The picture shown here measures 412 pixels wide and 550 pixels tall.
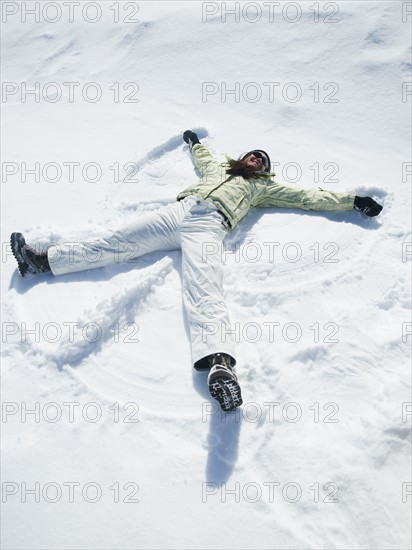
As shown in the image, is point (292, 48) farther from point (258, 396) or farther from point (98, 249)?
point (258, 396)

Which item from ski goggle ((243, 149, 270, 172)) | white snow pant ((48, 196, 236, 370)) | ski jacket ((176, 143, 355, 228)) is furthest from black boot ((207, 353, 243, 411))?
ski goggle ((243, 149, 270, 172))

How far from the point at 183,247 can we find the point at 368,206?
71.3 inches

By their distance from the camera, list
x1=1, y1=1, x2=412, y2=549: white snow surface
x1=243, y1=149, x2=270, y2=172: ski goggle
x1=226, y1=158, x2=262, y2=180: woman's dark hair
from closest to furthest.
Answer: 1. x1=1, y1=1, x2=412, y2=549: white snow surface
2. x1=226, y1=158, x2=262, y2=180: woman's dark hair
3. x1=243, y1=149, x2=270, y2=172: ski goggle

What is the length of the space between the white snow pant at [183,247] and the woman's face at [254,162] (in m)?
0.71

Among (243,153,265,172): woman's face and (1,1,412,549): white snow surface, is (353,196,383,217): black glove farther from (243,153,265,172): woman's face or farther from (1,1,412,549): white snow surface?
(243,153,265,172): woman's face

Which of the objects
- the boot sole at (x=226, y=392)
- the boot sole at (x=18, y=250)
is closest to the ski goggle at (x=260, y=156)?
the boot sole at (x=18, y=250)

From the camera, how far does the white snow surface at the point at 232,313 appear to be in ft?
8.02

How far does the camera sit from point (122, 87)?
5.92 metres

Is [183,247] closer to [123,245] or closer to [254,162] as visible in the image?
[123,245]

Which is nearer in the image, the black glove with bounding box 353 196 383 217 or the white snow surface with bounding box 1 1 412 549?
the white snow surface with bounding box 1 1 412 549

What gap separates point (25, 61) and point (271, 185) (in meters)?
4.85

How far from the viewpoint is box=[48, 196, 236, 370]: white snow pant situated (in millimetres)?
3250

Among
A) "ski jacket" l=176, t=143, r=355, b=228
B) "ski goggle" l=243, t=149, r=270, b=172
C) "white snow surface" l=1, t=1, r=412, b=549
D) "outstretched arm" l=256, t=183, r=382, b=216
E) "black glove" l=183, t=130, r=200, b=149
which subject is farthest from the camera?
"black glove" l=183, t=130, r=200, b=149

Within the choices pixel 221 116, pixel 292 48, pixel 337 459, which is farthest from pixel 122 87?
pixel 337 459
